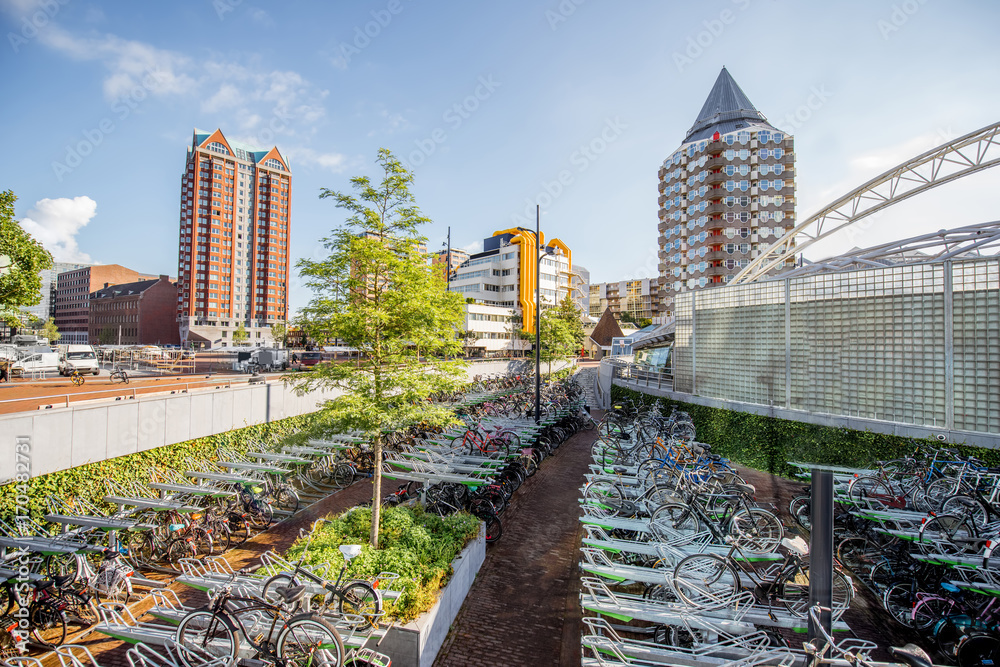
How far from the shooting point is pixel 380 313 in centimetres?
623

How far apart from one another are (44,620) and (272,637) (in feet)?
10.1

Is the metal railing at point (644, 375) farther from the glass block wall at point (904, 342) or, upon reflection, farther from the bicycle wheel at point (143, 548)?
the bicycle wheel at point (143, 548)

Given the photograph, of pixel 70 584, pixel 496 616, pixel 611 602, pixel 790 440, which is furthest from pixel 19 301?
pixel 790 440

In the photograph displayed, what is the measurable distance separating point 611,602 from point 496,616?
1.79m

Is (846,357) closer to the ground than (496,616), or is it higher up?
higher up

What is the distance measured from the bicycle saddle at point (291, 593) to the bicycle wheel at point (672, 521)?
441cm

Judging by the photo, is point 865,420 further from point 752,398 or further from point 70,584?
point 70,584

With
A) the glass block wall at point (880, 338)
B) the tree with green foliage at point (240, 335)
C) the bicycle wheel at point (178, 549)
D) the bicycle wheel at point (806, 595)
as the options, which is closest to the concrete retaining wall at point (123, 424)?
the bicycle wheel at point (178, 549)

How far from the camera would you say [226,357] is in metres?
32.8

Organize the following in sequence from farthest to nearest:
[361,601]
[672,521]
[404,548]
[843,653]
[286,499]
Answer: [286,499]
[672,521]
[404,548]
[361,601]
[843,653]

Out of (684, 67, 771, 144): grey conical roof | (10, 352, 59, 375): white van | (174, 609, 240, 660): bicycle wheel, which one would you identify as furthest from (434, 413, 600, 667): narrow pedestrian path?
(684, 67, 771, 144): grey conical roof

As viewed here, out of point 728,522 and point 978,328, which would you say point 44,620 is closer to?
point 728,522

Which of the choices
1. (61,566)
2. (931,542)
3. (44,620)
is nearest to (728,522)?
(931,542)

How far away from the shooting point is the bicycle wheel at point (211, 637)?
4.29 m
